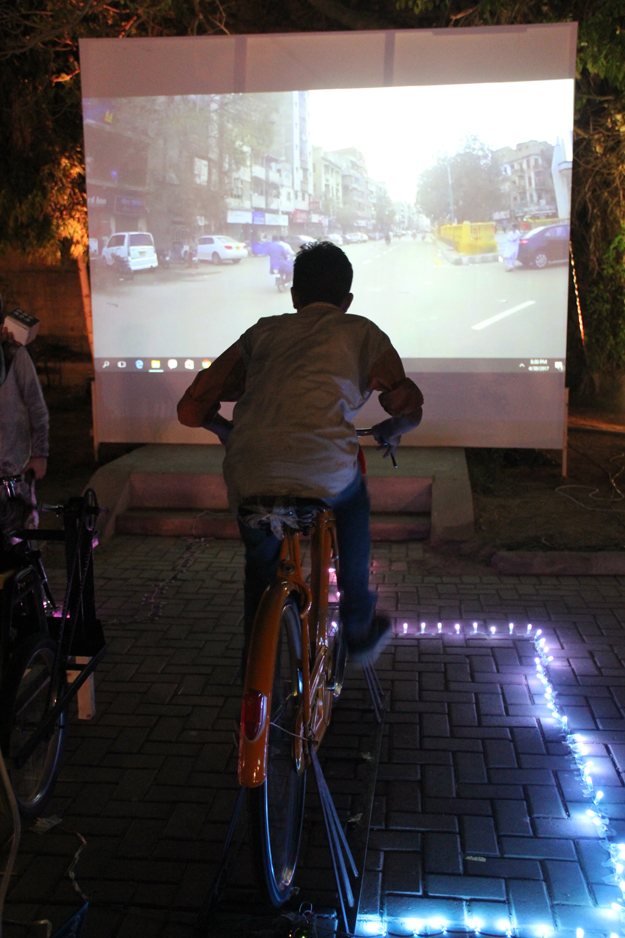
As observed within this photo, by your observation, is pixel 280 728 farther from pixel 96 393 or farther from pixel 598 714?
pixel 96 393

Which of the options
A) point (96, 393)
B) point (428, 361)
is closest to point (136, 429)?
point (96, 393)

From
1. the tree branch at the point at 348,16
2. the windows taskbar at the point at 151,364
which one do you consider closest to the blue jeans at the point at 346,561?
the windows taskbar at the point at 151,364

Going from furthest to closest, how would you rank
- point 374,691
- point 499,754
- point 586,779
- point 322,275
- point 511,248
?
point 511,248, point 374,691, point 499,754, point 586,779, point 322,275

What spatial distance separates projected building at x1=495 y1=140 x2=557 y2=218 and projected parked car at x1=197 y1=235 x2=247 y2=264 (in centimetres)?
261

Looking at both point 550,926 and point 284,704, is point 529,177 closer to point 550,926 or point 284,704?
point 284,704

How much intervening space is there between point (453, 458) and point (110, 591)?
372cm

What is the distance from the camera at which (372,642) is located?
3.44 m

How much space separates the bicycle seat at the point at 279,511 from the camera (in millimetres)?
2607

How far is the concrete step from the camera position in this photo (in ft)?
22.9

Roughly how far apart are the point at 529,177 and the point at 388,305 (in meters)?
1.73

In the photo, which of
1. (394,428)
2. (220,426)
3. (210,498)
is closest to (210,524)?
(210,498)

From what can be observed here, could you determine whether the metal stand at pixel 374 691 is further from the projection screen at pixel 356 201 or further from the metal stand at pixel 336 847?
the projection screen at pixel 356 201

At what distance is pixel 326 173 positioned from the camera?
322 inches

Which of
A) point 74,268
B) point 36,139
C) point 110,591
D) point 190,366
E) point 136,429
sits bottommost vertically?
point 110,591
